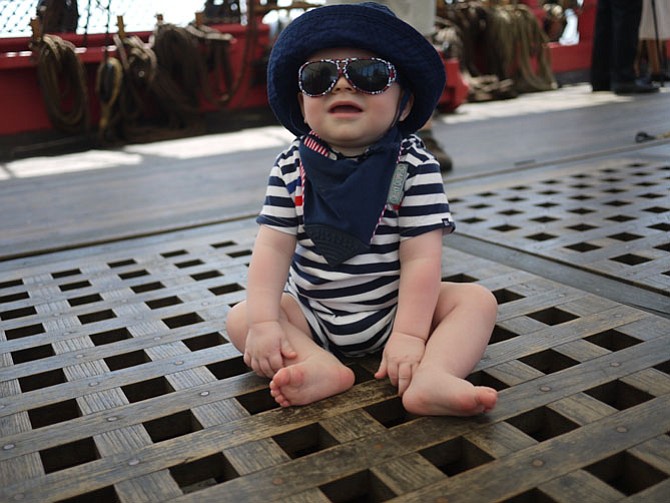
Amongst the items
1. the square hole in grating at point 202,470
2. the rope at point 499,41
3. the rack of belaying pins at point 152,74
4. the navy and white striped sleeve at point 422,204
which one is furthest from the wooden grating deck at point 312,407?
the rope at point 499,41

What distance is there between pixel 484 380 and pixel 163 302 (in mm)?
696

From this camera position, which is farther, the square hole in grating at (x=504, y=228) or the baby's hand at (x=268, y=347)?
the square hole in grating at (x=504, y=228)

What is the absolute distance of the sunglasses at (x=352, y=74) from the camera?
3.41ft

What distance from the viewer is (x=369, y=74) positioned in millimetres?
1043

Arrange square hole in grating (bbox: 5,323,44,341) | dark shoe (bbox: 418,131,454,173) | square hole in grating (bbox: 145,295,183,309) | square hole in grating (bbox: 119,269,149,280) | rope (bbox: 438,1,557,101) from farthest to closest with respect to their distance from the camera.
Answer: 1. rope (bbox: 438,1,557,101)
2. dark shoe (bbox: 418,131,454,173)
3. square hole in grating (bbox: 119,269,149,280)
4. square hole in grating (bbox: 145,295,183,309)
5. square hole in grating (bbox: 5,323,44,341)

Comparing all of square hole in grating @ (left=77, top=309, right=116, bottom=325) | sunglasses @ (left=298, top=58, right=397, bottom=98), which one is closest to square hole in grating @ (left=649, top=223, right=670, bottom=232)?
sunglasses @ (left=298, top=58, right=397, bottom=98)

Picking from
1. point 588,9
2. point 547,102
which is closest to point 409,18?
point 547,102

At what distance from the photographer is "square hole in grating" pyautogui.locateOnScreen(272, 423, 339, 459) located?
37.4 inches

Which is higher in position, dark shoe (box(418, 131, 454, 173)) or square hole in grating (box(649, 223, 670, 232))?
dark shoe (box(418, 131, 454, 173))

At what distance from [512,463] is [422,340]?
245 mm

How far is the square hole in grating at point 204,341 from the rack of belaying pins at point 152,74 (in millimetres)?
3513

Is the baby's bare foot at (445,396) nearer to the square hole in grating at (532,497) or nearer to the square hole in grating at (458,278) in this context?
the square hole in grating at (532,497)

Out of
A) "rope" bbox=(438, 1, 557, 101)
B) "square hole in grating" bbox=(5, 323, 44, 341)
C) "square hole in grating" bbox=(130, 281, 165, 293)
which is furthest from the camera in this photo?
"rope" bbox=(438, 1, 557, 101)

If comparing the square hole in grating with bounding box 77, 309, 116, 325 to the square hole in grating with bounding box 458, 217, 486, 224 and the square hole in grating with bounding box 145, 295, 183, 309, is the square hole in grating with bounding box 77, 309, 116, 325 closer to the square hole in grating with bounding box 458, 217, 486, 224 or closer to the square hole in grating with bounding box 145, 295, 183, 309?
the square hole in grating with bounding box 145, 295, 183, 309
